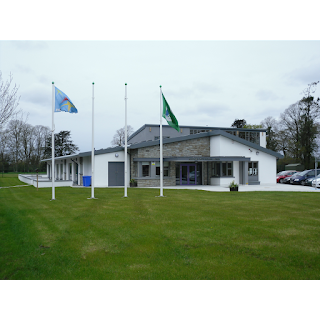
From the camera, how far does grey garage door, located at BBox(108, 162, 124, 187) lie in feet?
84.3

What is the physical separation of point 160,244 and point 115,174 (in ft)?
64.0

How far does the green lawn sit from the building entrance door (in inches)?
622

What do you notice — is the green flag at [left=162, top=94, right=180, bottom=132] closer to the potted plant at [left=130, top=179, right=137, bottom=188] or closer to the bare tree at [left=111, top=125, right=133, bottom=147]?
the potted plant at [left=130, top=179, right=137, bottom=188]

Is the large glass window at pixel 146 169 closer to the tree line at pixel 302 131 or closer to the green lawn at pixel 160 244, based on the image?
the green lawn at pixel 160 244

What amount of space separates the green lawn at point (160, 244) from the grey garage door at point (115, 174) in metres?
14.5

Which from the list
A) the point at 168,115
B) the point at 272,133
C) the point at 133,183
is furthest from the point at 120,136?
the point at 168,115

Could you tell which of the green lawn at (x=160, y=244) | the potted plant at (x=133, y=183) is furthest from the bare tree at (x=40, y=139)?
the green lawn at (x=160, y=244)

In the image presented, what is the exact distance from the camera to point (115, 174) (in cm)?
2577

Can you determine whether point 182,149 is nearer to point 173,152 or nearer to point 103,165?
point 173,152

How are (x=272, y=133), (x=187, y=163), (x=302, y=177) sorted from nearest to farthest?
1. (x=187, y=163)
2. (x=302, y=177)
3. (x=272, y=133)

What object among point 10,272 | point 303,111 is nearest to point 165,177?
point 10,272

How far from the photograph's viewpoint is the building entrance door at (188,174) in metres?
27.0
